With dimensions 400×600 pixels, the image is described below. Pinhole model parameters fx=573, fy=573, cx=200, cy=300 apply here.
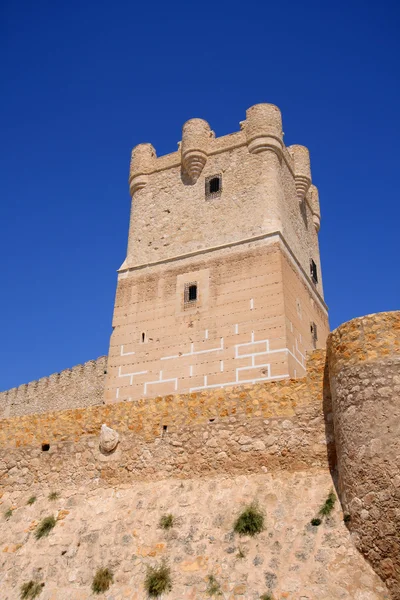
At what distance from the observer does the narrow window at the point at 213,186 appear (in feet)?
54.9

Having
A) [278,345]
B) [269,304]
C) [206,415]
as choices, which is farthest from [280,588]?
[269,304]

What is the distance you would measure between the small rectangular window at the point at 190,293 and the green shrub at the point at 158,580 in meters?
9.20

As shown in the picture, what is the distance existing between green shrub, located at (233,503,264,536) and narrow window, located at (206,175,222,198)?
447 inches

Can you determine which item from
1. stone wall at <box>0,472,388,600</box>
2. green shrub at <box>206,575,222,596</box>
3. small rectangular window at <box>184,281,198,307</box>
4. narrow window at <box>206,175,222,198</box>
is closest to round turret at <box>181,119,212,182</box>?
narrow window at <box>206,175,222,198</box>

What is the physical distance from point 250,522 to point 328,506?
2.97 feet

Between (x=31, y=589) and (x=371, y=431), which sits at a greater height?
(x=371, y=431)

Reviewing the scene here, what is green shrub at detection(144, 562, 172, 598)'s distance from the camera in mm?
6266

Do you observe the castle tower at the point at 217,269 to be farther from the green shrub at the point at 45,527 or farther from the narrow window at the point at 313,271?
the green shrub at the point at 45,527

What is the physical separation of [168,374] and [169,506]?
23.9ft

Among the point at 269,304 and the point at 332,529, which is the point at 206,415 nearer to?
the point at 332,529

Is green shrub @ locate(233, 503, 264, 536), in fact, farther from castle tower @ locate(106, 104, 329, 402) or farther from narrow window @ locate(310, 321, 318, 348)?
narrow window @ locate(310, 321, 318, 348)

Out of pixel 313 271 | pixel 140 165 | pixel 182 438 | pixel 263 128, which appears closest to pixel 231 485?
pixel 182 438

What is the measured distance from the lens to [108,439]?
8.32 metres

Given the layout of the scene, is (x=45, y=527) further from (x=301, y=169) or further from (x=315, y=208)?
(x=315, y=208)
